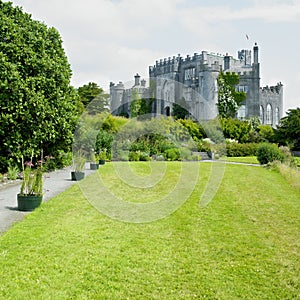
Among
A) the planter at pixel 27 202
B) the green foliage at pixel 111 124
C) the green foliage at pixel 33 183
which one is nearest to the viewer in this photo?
the planter at pixel 27 202

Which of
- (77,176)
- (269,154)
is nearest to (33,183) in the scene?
(77,176)

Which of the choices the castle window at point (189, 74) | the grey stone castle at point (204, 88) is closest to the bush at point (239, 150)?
the grey stone castle at point (204, 88)

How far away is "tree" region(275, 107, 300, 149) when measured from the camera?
31628 mm

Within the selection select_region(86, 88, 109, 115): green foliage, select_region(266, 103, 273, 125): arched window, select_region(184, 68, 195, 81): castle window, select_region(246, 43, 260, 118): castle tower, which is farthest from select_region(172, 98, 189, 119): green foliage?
select_region(86, 88, 109, 115): green foliage

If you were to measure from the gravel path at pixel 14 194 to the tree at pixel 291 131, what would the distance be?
20.2m

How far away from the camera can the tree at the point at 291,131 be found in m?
31.6

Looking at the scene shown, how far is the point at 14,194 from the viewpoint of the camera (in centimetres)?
1115

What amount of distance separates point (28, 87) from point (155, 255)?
10.4 metres

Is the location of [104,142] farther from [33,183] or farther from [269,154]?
[33,183]

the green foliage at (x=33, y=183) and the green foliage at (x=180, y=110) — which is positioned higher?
the green foliage at (x=180, y=110)

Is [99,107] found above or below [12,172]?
above

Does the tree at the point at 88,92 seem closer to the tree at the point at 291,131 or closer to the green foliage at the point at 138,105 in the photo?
the green foliage at the point at 138,105

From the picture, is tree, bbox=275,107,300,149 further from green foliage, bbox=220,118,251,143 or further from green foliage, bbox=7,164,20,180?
green foliage, bbox=7,164,20,180

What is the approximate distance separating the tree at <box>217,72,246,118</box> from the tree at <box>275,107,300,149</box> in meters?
11.8
